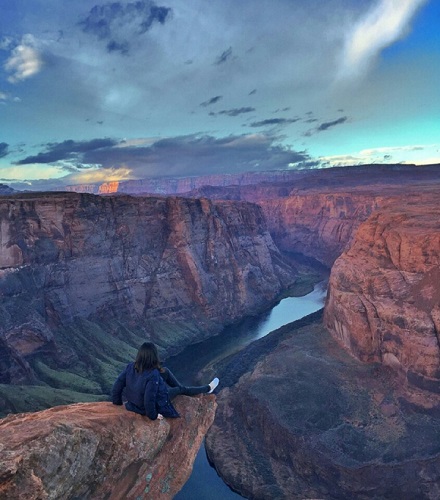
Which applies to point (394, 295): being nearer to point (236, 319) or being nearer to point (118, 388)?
point (118, 388)

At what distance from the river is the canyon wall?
326 centimetres

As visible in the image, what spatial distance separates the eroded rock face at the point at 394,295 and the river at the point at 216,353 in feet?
65.0

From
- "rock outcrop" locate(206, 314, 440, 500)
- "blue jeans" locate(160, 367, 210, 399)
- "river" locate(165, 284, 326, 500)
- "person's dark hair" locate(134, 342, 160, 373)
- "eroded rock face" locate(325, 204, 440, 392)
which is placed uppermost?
"person's dark hair" locate(134, 342, 160, 373)

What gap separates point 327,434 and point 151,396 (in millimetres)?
32263

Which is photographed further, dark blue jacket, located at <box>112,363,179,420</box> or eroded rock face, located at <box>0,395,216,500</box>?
dark blue jacket, located at <box>112,363,179,420</box>

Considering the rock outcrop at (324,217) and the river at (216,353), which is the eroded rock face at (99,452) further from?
the rock outcrop at (324,217)

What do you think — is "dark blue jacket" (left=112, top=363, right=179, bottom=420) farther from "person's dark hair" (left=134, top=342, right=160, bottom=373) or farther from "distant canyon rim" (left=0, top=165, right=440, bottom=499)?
"distant canyon rim" (left=0, top=165, right=440, bottom=499)

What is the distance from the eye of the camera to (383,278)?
160 feet

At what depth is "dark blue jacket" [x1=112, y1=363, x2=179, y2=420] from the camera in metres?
10.7

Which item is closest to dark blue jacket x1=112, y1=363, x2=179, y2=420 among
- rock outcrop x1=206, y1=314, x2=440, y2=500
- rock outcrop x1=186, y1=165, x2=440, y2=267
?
rock outcrop x1=206, y1=314, x2=440, y2=500

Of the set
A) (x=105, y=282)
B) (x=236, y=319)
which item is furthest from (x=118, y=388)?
(x=236, y=319)

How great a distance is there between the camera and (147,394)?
34.9 ft

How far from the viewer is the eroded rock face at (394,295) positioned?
41.5 m

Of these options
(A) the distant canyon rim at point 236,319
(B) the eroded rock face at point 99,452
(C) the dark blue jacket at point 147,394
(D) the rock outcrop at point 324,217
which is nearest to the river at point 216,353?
(A) the distant canyon rim at point 236,319
